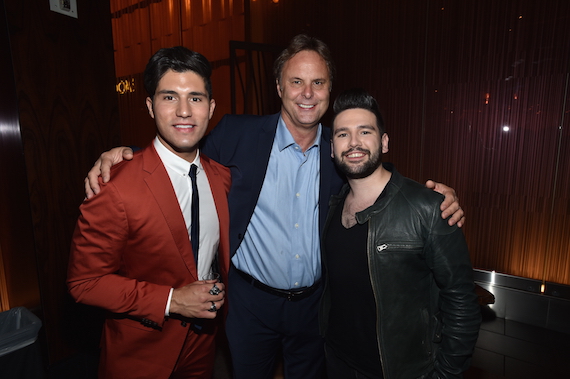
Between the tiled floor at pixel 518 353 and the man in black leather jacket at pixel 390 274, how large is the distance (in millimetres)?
1779

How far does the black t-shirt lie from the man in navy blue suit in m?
0.28

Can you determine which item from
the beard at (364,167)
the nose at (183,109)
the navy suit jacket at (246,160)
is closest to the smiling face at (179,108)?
the nose at (183,109)

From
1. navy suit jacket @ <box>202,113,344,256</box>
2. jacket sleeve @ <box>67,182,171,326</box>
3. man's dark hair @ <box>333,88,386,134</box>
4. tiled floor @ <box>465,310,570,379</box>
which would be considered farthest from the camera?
tiled floor @ <box>465,310,570,379</box>

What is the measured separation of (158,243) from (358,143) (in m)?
0.98

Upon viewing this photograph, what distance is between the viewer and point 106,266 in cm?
128

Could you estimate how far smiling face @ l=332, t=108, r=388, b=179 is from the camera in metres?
1.55

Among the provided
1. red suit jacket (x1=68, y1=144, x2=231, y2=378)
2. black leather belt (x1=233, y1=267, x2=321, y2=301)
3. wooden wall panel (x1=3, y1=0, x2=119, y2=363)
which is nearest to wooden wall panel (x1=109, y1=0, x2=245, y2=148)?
wooden wall panel (x1=3, y1=0, x2=119, y2=363)

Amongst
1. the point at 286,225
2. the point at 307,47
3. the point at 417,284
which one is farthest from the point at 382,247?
the point at 307,47

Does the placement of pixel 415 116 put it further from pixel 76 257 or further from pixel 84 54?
pixel 76 257

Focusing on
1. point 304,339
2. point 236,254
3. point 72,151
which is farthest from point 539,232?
point 72,151

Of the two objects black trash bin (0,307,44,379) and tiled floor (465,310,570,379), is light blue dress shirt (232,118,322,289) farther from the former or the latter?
tiled floor (465,310,570,379)

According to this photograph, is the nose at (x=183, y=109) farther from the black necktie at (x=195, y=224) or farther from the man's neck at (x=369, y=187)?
the man's neck at (x=369, y=187)

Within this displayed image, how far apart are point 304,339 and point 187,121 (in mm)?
1414

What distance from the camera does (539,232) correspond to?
3.53 m
